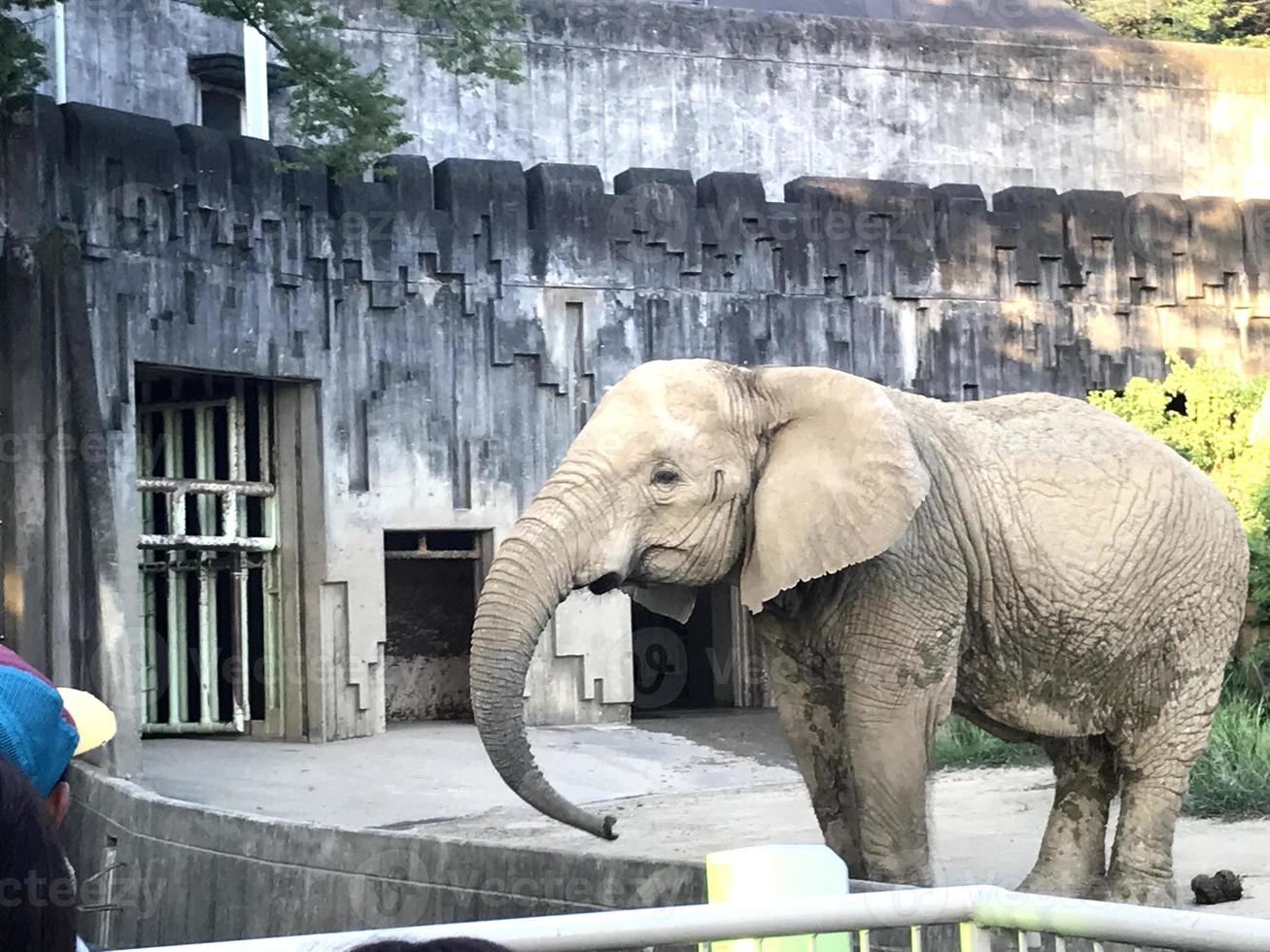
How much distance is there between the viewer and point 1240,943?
315 centimetres

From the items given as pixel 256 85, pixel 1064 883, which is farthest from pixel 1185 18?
pixel 1064 883

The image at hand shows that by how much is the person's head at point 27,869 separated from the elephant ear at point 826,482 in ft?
15.1

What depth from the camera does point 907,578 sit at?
22.9 feet

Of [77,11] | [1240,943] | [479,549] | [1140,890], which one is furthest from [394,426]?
[1240,943]

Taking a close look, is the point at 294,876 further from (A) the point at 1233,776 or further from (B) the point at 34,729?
(B) the point at 34,729

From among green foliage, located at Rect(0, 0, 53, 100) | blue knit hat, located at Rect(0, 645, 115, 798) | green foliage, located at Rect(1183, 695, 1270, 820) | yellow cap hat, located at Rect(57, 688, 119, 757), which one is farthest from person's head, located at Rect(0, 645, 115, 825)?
green foliage, located at Rect(0, 0, 53, 100)

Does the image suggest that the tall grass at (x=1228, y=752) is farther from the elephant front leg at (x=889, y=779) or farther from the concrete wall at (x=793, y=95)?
the concrete wall at (x=793, y=95)

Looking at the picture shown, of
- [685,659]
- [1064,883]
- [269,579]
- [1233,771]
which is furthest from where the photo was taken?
[685,659]

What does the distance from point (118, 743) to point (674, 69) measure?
9393mm

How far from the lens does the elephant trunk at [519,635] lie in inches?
254

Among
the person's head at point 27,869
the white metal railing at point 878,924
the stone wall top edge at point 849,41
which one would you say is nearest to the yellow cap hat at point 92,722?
the white metal railing at point 878,924

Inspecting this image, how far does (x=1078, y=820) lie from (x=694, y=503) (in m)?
2.11

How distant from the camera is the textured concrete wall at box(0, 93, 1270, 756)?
14.2 metres

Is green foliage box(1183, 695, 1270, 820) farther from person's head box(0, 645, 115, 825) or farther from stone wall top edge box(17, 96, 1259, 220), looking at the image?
person's head box(0, 645, 115, 825)
